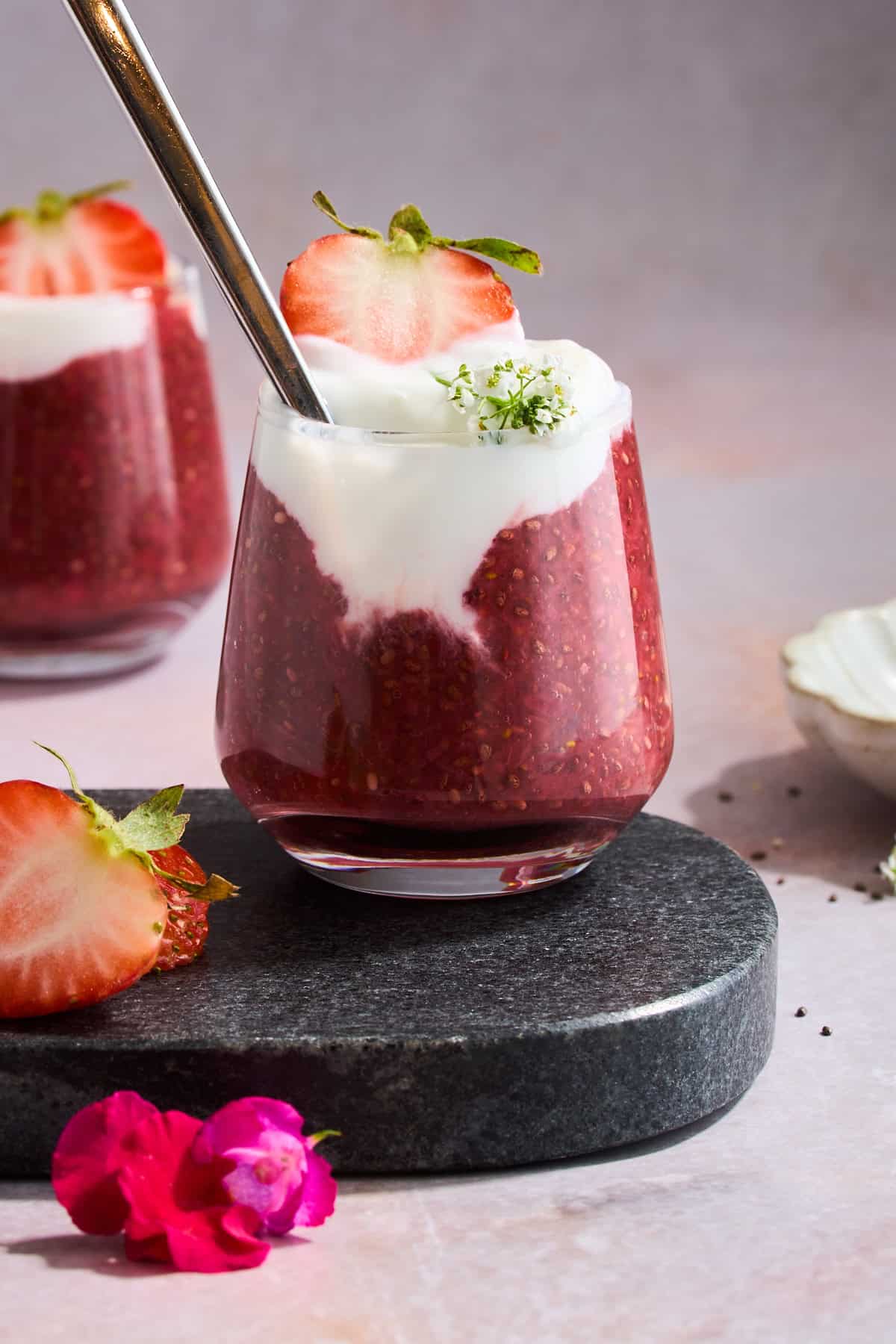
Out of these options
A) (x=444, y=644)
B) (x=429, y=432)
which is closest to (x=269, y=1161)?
(x=444, y=644)

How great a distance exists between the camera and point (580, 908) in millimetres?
1443

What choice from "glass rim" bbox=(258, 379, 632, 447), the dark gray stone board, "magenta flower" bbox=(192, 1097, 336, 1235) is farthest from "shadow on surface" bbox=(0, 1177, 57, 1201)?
"glass rim" bbox=(258, 379, 632, 447)

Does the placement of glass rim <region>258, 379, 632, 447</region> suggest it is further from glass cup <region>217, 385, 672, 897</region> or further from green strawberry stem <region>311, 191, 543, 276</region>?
green strawberry stem <region>311, 191, 543, 276</region>

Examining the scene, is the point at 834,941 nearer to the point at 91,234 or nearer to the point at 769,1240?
the point at 769,1240

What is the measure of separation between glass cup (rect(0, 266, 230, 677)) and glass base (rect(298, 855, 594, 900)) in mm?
915

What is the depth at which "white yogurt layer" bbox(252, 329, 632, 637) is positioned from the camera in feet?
4.33

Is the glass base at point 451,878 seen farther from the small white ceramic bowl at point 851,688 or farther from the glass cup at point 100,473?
the glass cup at point 100,473

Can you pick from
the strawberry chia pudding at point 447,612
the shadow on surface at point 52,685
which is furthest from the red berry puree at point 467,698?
the shadow on surface at point 52,685

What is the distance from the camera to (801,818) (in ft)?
6.52

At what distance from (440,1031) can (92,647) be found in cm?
126

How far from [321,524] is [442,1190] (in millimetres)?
444

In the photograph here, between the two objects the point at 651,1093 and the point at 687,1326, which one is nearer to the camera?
the point at 687,1326

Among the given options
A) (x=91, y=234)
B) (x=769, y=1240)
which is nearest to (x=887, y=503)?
(x=91, y=234)

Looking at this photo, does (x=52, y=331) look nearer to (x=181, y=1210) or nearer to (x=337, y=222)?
(x=337, y=222)
